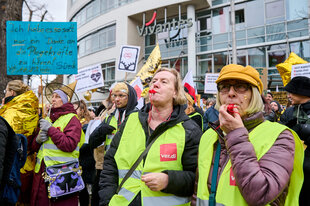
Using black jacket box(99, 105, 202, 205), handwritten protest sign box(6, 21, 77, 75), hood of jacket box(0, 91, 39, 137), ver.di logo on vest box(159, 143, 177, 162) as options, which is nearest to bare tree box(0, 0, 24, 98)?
handwritten protest sign box(6, 21, 77, 75)

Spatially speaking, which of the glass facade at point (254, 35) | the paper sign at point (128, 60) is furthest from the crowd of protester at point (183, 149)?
the glass facade at point (254, 35)

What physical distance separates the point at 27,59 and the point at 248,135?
11.9 ft

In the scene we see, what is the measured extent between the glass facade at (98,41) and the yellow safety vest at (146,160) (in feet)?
65.4

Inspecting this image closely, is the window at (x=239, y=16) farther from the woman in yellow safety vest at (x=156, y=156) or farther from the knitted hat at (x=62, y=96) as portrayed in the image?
the woman in yellow safety vest at (x=156, y=156)

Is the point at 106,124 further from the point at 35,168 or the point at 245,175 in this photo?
the point at 245,175

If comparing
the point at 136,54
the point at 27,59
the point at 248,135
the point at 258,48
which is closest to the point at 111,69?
the point at 258,48

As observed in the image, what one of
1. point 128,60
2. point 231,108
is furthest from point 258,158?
point 128,60

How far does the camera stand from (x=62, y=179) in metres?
3.11

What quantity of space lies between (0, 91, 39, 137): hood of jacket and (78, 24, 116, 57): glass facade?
18537 millimetres

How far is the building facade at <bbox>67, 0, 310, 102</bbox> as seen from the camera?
1523 centimetres

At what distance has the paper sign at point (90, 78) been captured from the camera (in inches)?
254

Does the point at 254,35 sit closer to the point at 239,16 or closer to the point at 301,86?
the point at 239,16

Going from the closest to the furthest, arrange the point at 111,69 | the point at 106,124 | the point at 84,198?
the point at 106,124, the point at 84,198, the point at 111,69

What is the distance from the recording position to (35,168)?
3.28 m
